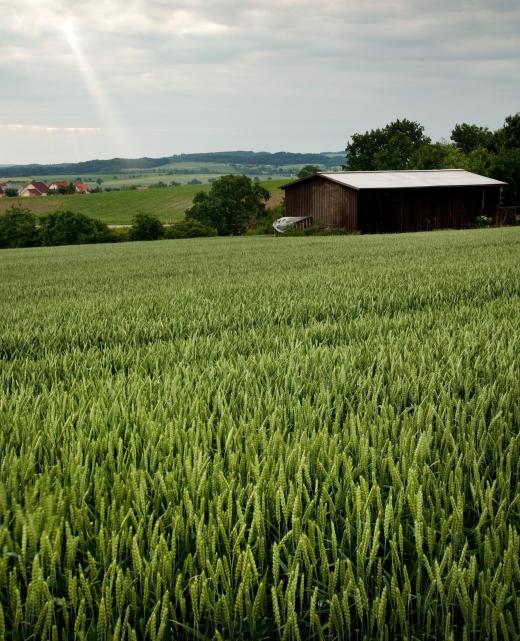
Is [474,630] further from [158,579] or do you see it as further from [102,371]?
[102,371]

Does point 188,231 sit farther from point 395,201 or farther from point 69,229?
point 395,201

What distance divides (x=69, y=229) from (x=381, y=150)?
129 feet

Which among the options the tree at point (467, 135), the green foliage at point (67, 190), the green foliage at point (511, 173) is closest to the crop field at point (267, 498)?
the green foliage at point (511, 173)

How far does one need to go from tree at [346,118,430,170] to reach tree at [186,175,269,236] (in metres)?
13.9

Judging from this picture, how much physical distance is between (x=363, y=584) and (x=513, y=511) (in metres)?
0.59

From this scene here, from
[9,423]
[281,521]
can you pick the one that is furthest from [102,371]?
[281,521]

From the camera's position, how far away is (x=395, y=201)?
43938mm

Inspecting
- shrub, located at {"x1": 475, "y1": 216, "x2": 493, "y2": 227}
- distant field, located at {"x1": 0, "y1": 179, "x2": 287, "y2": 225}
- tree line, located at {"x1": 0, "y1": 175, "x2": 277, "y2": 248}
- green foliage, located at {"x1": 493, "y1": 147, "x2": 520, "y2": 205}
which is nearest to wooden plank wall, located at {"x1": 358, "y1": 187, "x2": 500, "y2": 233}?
shrub, located at {"x1": 475, "y1": 216, "x2": 493, "y2": 227}

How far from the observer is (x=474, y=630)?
1181 millimetres

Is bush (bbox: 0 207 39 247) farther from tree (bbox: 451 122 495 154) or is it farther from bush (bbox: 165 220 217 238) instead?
tree (bbox: 451 122 495 154)

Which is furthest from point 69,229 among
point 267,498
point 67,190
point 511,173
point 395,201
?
point 267,498

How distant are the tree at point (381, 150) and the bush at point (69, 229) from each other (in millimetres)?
32427

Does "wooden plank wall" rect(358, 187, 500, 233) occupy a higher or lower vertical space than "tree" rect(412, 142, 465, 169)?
lower

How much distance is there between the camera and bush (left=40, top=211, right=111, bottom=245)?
70.6 m
